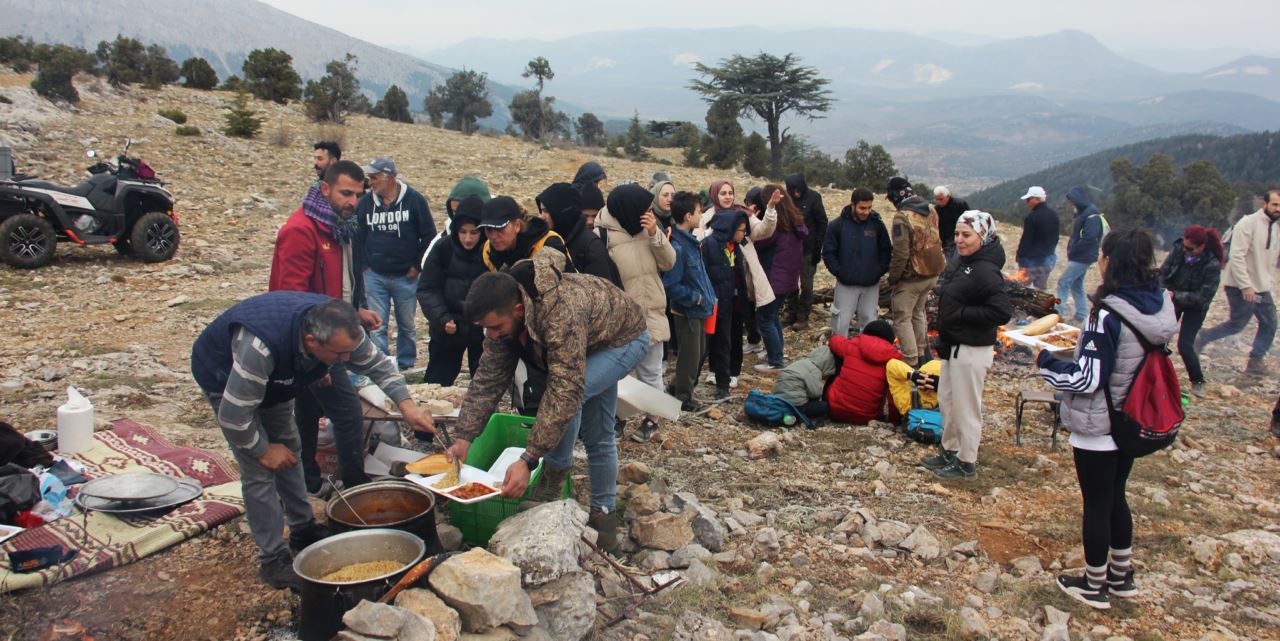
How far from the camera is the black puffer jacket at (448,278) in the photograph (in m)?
4.77

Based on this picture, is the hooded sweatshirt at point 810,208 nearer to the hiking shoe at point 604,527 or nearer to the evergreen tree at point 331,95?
the hiking shoe at point 604,527

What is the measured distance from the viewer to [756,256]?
22.0 feet

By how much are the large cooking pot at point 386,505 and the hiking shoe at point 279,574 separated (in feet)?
0.82

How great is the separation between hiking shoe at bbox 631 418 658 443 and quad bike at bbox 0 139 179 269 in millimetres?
7436

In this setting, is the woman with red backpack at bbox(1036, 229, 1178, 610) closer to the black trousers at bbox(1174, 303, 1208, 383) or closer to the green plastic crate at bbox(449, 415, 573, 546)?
the green plastic crate at bbox(449, 415, 573, 546)

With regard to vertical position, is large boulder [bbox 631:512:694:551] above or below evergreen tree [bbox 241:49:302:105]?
below

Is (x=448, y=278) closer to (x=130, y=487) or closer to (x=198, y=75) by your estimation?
(x=130, y=487)

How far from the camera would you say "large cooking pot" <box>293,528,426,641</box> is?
265cm

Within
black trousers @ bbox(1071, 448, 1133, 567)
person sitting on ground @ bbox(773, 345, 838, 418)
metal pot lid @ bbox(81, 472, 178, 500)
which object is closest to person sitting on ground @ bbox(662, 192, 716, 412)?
person sitting on ground @ bbox(773, 345, 838, 418)

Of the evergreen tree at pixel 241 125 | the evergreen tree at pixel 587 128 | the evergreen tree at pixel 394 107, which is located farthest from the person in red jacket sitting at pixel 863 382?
the evergreen tree at pixel 587 128

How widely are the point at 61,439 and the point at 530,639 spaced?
3.23 m

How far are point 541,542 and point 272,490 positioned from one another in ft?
3.75

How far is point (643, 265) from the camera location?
16.4ft

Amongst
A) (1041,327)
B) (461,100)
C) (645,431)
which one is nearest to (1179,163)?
(461,100)
